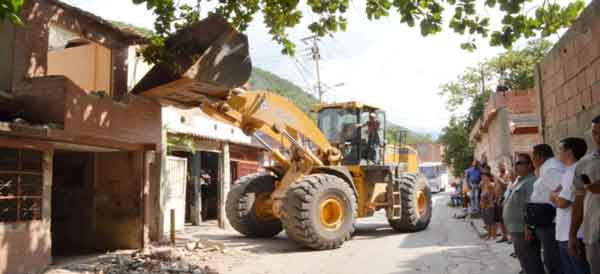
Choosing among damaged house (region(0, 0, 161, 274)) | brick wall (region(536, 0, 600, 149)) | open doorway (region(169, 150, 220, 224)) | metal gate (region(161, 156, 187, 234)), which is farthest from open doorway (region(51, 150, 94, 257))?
brick wall (region(536, 0, 600, 149))

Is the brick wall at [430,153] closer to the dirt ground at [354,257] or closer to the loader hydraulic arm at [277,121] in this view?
the dirt ground at [354,257]

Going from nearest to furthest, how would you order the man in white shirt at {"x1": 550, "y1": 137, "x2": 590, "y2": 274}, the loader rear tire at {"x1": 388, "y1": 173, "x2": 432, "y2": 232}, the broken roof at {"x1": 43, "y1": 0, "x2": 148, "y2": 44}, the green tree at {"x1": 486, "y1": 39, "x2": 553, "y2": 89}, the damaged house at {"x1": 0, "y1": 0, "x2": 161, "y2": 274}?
the man in white shirt at {"x1": 550, "y1": 137, "x2": 590, "y2": 274} → the damaged house at {"x1": 0, "y1": 0, "x2": 161, "y2": 274} → the broken roof at {"x1": 43, "y1": 0, "x2": 148, "y2": 44} → the loader rear tire at {"x1": 388, "y1": 173, "x2": 432, "y2": 232} → the green tree at {"x1": 486, "y1": 39, "x2": 553, "y2": 89}

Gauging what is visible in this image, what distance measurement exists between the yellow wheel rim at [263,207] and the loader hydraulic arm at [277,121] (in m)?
0.75

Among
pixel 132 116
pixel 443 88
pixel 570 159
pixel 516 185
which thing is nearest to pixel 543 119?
Answer: pixel 516 185

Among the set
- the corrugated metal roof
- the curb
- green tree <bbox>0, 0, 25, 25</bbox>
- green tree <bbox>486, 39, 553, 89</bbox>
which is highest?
green tree <bbox>486, 39, 553, 89</bbox>

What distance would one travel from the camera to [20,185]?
6.70m

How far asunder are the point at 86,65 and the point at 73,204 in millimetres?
2695

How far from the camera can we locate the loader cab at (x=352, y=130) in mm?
11320

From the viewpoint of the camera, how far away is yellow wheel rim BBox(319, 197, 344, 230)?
932 centimetres

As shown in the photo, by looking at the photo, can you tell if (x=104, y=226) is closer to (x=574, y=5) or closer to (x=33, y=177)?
(x=33, y=177)

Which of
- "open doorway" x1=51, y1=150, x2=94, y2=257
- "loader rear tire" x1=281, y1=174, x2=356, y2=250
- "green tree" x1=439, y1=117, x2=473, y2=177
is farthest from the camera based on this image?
"green tree" x1=439, y1=117, x2=473, y2=177

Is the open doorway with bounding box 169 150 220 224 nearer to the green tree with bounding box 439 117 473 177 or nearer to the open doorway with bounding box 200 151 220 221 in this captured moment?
the open doorway with bounding box 200 151 220 221

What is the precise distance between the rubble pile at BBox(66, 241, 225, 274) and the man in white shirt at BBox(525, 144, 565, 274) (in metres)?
4.44

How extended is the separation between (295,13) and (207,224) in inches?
357
